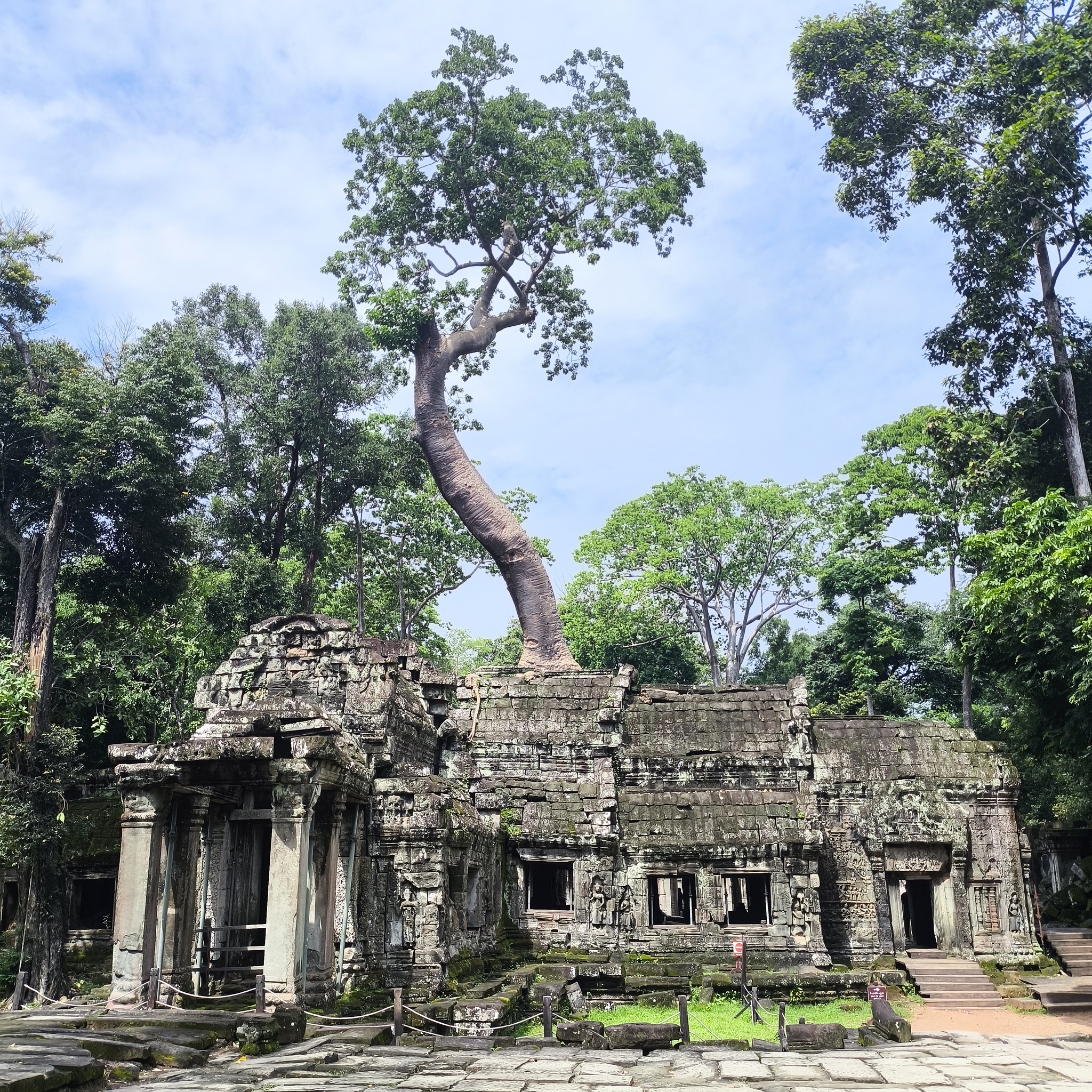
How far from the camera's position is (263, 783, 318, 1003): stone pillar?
405 inches

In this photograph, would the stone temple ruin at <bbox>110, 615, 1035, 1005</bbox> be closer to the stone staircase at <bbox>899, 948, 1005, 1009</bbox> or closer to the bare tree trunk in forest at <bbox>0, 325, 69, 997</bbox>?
the stone staircase at <bbox>899, 948, 1005, 1009</bbox>

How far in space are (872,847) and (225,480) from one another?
20158mm

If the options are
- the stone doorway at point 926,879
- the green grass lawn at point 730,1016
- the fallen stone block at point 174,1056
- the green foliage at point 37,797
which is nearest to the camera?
the fallen stone block at point 174,1056

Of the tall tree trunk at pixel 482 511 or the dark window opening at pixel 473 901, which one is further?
the tall tree trunk at pixel 482 511

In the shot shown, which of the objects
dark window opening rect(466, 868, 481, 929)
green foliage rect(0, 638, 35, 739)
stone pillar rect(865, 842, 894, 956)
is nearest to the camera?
dark window opening rect(466, 868, 481, 929)

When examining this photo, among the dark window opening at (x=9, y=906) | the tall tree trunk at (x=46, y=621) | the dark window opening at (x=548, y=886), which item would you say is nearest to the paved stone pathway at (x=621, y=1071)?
the dark window opening at (x=548, y=886)

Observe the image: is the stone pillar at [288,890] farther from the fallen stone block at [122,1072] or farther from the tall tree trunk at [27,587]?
the tall tree trunk at [27,587]

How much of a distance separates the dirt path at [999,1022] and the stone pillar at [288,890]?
334 inches

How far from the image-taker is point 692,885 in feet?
56.7

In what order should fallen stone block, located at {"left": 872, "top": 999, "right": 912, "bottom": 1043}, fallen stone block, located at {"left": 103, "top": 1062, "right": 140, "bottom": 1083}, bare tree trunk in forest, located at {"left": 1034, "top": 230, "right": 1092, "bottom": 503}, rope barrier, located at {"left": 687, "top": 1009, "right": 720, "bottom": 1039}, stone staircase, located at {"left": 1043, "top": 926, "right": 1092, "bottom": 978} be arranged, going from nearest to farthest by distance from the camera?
1. fallen stone block, located at {"left": 103, "top": 1062, "right": 140, "bottom": 1083}
2. fallen stone block, located at {"left": 872, "top": 999, "right": 912, "bottom": 1043}
3. rope barrier, located at {"left": 687, "top": 1009, "right": 720, "bottom": 1039}
4. stone staircase, located at {"left": 1043, "top": 926, "right": 1092, "bottom": 978}
5. bare tree trunk in forest, located at {"left": 1034, "top": 230, "right": 1092, "bottom": 503}

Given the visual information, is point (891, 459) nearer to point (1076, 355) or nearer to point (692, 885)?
point (1076, 355)

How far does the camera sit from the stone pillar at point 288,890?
10.3 metres

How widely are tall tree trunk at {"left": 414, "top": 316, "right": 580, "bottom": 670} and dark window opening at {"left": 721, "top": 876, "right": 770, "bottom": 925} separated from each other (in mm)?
8489

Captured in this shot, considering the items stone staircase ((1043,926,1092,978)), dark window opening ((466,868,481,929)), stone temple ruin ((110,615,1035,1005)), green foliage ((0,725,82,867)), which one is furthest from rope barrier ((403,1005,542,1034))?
stone staircase ((1043,926,1092,978))
